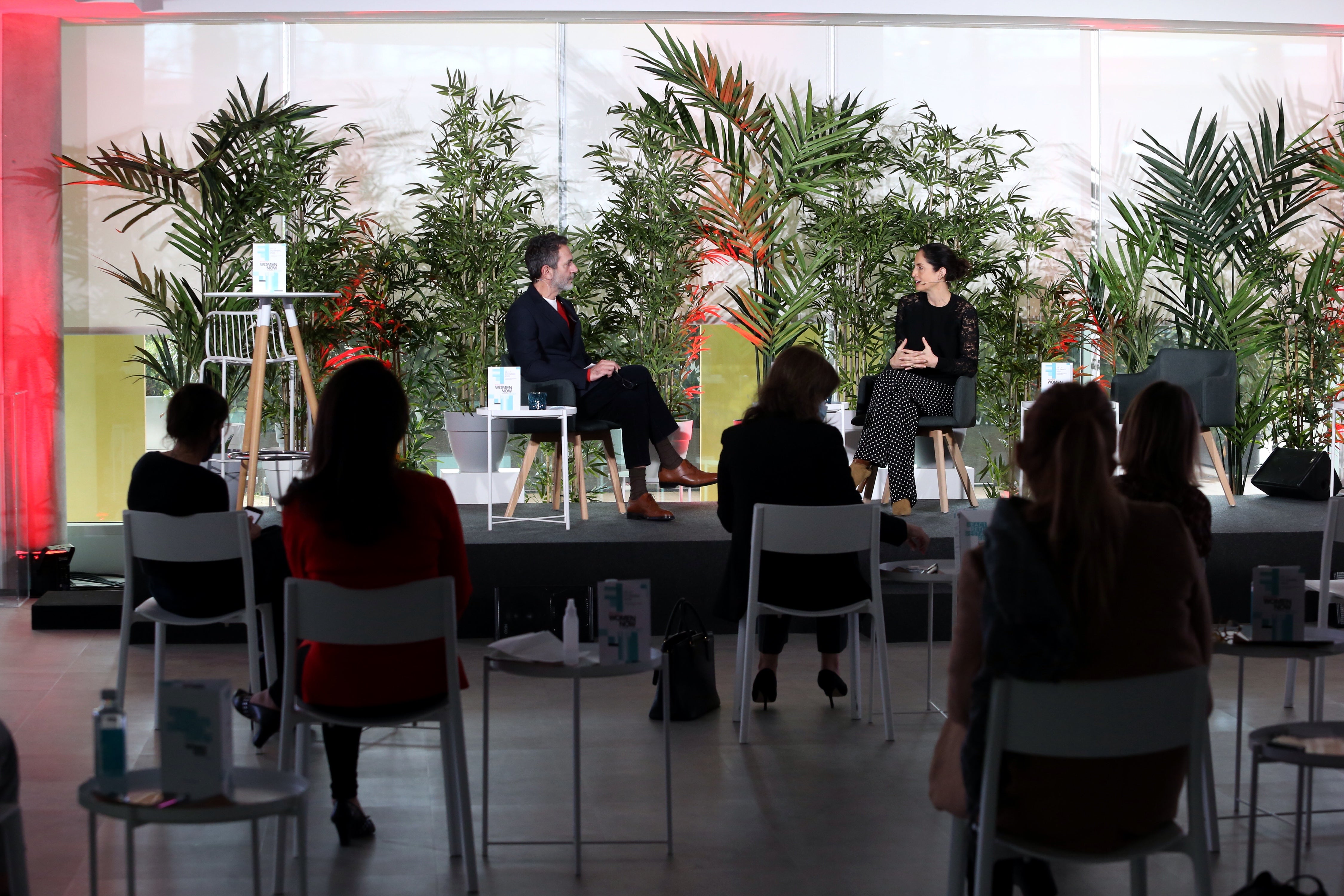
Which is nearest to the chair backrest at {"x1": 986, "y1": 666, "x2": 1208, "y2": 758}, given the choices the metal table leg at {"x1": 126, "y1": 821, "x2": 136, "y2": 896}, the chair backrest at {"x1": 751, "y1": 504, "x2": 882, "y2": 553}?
the metal table leg at {"x1": 126, "y1": 821, "x2": 136, "y2": 896}

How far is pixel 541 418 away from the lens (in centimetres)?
616

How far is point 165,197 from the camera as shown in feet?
24.1

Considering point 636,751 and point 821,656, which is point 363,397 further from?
point 821,656

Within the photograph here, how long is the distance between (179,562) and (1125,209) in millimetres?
6602

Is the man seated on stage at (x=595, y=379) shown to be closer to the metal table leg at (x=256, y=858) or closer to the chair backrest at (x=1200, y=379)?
the chair backrest at (x=1200, y=379)

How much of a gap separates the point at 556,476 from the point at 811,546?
3.42m

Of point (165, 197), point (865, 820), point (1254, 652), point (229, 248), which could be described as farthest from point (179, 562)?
point (165, 197)

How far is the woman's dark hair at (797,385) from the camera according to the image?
4.18 metres

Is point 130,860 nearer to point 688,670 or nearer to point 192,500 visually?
point 192,500

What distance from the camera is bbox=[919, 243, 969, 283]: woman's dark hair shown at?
6.80 metres

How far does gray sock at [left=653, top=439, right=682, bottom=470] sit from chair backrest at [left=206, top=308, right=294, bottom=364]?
6.71ft

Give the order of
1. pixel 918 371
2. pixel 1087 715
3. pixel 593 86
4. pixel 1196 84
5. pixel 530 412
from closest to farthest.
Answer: pixel 1087 715, pixel 530 412, pixel 918 371, pixel 593 86, pixel 1196 84

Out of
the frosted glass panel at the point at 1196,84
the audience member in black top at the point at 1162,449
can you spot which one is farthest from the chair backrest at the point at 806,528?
the frosted glass panel at the point at 1196,84

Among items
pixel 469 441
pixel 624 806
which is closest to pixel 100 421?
pixel 469 441
